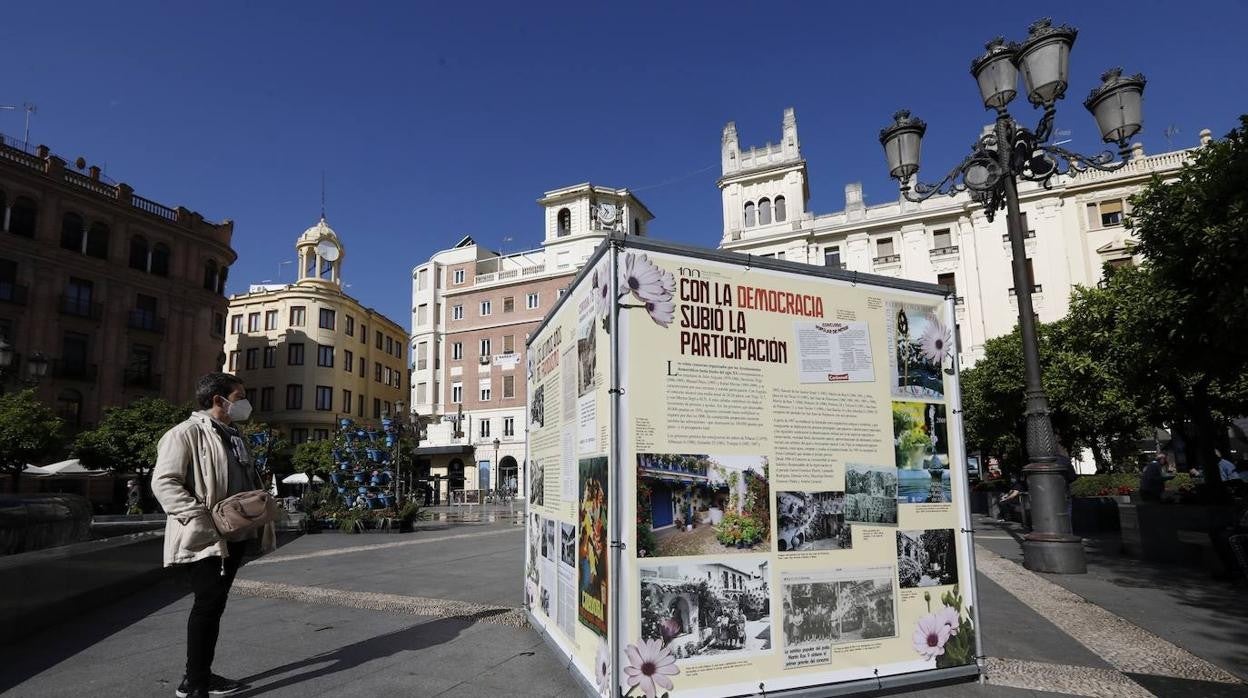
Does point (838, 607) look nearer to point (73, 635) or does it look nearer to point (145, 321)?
point (73, 635)

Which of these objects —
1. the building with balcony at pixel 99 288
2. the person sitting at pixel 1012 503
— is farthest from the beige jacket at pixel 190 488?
the building with balcony at pixel 99 288

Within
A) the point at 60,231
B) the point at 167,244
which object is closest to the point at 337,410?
the point at 167,244

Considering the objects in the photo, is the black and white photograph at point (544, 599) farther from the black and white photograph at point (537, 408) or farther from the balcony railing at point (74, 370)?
the balcony railing at point (74, 370)

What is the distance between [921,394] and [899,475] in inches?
20.9

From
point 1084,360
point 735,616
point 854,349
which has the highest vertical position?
point 1084,360

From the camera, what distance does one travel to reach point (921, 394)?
4.07 m

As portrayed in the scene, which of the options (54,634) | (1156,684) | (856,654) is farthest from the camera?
(54,634)

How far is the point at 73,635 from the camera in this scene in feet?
17.6

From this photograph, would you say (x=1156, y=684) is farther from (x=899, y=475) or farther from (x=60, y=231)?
(x=60, y=231)

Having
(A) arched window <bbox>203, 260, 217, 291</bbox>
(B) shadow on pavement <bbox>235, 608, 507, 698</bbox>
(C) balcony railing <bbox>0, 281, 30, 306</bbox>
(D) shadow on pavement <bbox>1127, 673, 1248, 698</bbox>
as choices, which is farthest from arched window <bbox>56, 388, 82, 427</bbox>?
(D) shadow on pavement <bbox>1127, 673, 1248, 698</bbox>

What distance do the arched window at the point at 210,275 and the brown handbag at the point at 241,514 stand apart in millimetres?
39456

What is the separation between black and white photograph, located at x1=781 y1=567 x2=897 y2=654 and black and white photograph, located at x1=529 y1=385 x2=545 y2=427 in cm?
236

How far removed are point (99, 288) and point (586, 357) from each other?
1504 inches

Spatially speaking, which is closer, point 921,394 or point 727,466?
point 727,466
